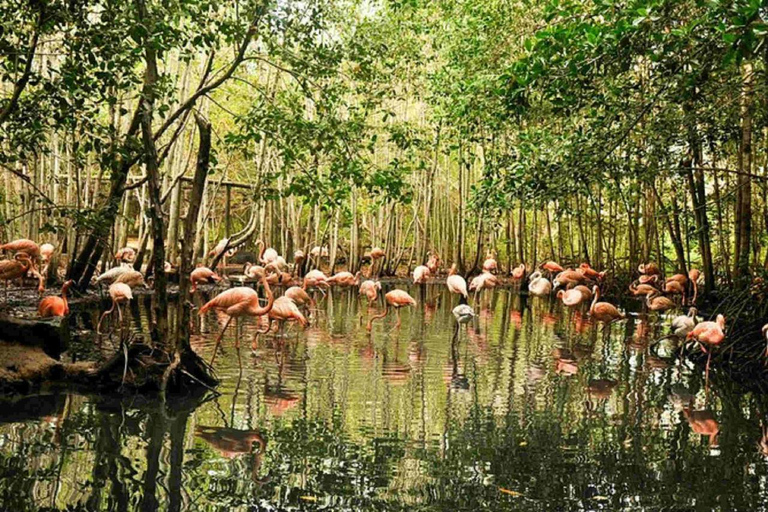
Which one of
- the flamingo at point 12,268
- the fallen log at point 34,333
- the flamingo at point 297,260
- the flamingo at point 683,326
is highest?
the flamingo at point 297,260

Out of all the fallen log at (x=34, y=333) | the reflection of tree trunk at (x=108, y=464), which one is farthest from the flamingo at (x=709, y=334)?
the fallen log at (x=34, y=333)

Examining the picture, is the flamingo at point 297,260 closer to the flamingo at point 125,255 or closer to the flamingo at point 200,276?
the flamingo at point 125,255

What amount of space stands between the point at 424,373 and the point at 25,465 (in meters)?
4.68

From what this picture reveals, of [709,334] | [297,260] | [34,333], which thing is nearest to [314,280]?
[297,260]

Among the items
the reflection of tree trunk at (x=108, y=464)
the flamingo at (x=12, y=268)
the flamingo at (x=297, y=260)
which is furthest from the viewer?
the flamingo at (x=297, y=260)

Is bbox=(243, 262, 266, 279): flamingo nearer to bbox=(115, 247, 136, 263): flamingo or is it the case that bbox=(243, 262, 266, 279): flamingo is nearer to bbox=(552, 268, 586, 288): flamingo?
bbox=(115, 247, 136, 263): flamingo

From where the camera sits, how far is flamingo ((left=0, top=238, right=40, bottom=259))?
12.6m

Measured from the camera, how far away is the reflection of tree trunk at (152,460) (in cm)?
449

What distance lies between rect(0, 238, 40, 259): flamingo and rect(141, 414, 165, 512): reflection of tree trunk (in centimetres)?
736

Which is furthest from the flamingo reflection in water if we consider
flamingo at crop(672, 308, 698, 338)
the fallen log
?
flamingo at crop(672, 308, 698, 338)

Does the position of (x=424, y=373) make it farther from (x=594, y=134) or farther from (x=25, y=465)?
(x=25, y=465)

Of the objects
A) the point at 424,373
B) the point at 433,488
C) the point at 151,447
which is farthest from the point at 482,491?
the point at 424,373

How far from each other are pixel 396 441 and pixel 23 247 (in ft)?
29.0

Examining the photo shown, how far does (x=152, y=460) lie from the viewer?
5.29 m
